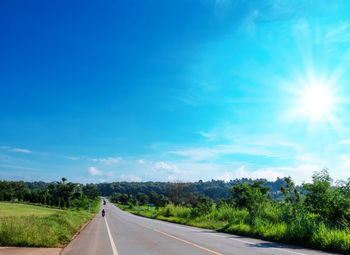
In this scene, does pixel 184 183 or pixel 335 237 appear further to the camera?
pixel 184 183

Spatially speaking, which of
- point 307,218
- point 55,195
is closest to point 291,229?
point 307,218

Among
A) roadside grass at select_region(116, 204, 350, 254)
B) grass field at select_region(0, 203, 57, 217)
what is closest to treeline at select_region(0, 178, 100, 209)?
grass field at select_region(0, 203, 57, 217)

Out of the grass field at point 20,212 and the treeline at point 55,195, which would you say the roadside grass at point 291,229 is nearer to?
the grass field at point 20,212

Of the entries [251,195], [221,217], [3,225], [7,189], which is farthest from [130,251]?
[7,189]

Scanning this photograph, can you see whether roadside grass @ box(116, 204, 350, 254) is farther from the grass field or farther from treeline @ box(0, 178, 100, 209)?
treeline @ box(0, 178, 100, 209)

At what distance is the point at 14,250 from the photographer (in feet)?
27.3

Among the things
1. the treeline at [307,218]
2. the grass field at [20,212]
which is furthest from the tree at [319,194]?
the grass field at [20,212]

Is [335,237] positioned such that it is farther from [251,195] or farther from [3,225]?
[3,225]

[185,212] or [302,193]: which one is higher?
[302,193]

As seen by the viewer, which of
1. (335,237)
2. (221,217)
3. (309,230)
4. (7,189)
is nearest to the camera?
(335,237)

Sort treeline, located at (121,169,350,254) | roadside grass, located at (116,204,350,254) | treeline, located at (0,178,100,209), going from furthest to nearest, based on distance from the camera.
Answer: treeline, located at (0,178,100,209), treeline, located at (121,169,350,254), roadside grass, located at (116,204,350,254)

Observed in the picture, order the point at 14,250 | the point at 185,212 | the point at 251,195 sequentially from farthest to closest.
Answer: the point at 185,212, the point at 251,195, the point at 14,250

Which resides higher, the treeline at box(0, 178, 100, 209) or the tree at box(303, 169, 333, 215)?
the tree at box(303, 169, 333, 215)

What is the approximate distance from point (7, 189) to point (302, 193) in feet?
290
